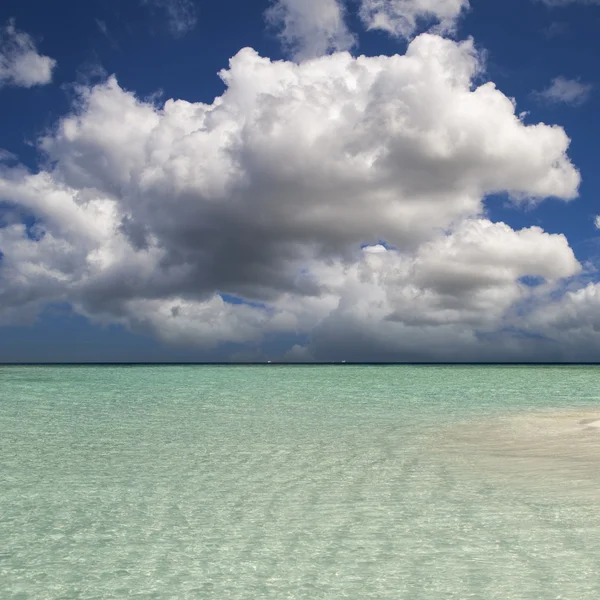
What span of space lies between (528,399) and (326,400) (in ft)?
34.8

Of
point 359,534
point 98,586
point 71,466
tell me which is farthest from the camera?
point 71,466

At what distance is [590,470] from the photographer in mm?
10492

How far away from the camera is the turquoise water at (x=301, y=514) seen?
18.9ft

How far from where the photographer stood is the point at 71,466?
11.8m

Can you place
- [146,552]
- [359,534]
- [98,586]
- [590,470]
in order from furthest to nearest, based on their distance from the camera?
[590,470], [359,534], [146,552], [98,586]

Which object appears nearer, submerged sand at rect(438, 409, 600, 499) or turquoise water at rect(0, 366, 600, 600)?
turquoise water at rect(0, 366, 600, 600)

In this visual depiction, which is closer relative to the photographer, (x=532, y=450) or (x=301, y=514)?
(x=301, y=514)

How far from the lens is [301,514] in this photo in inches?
318

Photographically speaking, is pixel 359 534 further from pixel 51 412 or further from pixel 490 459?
pixel 51 412

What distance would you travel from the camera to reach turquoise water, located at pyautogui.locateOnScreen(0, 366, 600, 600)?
575cm

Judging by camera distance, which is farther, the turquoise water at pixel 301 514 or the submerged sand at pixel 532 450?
the submerged sand at pixel 532 450

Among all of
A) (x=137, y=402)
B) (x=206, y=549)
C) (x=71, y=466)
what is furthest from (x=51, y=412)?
(x=206, y=549)

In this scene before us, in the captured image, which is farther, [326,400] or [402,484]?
[326,400]

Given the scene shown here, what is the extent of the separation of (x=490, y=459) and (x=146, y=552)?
7.85 metres
